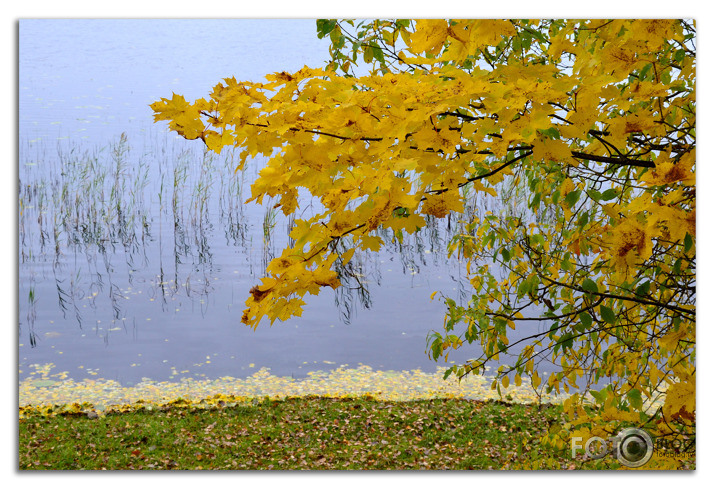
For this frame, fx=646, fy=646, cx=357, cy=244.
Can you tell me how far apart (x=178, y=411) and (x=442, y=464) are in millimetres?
1045

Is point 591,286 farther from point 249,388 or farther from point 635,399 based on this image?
point 249,388

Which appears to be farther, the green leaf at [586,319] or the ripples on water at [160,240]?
the ripples on water at [160,240]

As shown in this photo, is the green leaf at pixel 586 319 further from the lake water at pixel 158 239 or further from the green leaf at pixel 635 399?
the lake water at pixel 158 239

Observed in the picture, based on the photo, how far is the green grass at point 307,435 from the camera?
7.70 feet

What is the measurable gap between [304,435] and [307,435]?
0.01 m

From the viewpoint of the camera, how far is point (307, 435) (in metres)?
2.64

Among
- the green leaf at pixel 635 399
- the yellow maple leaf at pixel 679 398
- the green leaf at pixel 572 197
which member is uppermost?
the green leaf at pixel 572 197

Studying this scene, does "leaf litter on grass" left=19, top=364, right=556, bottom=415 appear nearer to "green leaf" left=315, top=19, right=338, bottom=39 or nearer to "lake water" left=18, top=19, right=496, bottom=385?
"lake water" left=18, top=19, right=496, bottom=385

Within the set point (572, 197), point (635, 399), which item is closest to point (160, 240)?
point (572, 197)

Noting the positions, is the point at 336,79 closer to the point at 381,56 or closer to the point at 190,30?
the point at 381,56

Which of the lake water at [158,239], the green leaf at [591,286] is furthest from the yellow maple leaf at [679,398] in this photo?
the lake water at [158,239]

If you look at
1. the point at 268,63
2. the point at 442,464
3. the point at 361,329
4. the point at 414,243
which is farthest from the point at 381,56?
the point at 442,464

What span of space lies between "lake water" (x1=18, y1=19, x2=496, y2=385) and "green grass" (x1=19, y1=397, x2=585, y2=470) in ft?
0.93

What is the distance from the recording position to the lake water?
6.93 feet
